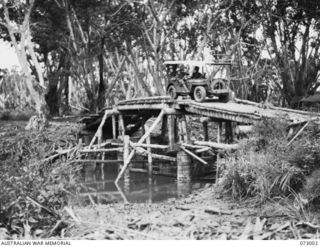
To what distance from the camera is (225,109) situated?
58.4ft

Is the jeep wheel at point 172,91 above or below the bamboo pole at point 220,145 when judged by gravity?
above

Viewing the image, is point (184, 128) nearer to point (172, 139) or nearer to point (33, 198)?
point (172, 139)

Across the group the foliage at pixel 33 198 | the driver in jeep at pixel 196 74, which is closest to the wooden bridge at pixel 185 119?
the driver in jeep at pixel 196 74

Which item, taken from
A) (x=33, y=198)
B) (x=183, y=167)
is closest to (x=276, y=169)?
(x=33, y=198)

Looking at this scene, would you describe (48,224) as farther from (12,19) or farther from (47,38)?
(47,38)

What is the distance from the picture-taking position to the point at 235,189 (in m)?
12.3

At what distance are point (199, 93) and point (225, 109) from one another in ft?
10.9

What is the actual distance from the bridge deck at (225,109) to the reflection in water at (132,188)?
296 centimetres

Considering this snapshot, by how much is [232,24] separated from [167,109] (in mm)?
10281

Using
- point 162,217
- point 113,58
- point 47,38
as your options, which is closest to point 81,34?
point 47,38

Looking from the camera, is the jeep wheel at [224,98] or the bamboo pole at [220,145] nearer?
the bamboo pole at [220,145]

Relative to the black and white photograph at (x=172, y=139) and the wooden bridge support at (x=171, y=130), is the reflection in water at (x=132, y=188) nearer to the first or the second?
the black and white photograph at (x=172, y=139)

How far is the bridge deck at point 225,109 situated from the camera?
16.0m

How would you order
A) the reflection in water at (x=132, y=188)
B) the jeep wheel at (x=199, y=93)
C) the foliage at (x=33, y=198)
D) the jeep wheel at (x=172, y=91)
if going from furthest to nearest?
the jeep wheel at (x=172, y=91), the jeep wheel at (x=199, y=93), the reflection in water at (x=132, y=188), the foliage at (x=33, y=198)
